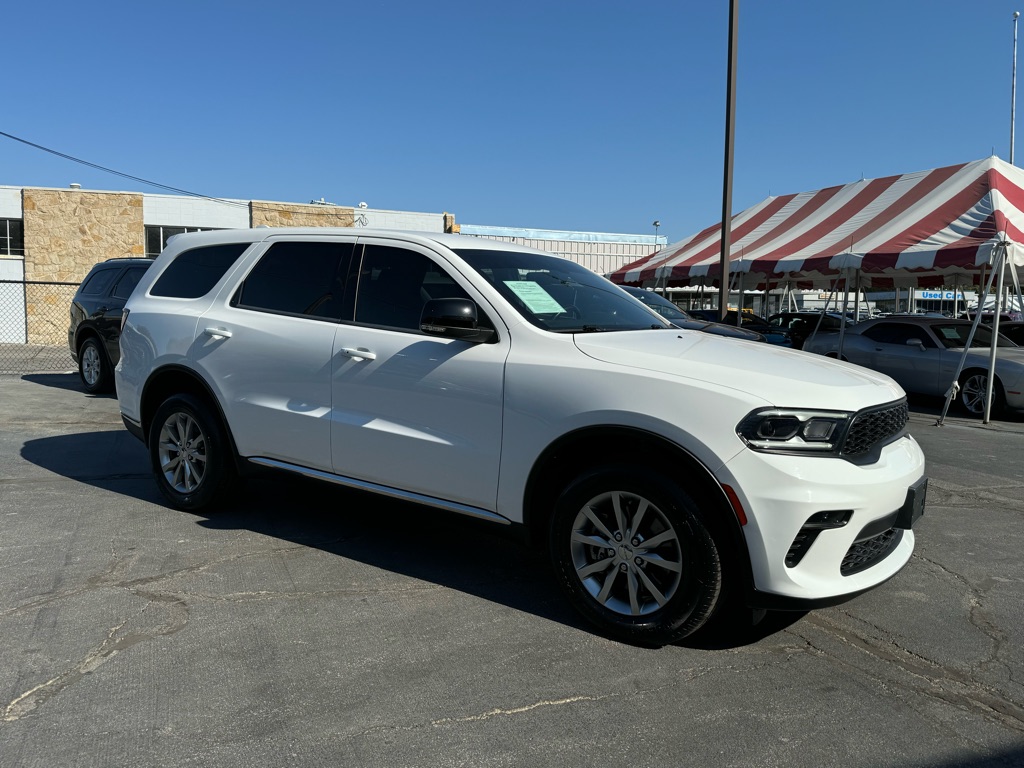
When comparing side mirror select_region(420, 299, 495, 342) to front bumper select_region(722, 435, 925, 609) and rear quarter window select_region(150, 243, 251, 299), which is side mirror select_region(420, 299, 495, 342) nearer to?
front bumper select_region(722, 435, 925, 609)

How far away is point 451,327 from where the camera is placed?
13.3ft

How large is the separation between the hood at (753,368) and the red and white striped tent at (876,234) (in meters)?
8.62

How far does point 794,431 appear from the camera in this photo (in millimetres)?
3289

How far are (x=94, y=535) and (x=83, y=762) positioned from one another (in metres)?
2.62

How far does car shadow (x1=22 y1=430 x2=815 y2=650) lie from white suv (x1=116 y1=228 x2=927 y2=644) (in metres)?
0.14

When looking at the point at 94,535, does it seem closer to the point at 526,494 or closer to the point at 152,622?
the point at 152,622

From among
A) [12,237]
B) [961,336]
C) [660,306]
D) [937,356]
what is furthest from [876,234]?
[12,237]

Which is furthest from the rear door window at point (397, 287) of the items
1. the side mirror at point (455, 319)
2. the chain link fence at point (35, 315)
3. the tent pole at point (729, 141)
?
the chain link fence at point (35, 315)

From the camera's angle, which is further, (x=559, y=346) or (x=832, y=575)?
(x=559, y=346)

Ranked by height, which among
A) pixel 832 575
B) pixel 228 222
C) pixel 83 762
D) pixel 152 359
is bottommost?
pixel 83 762

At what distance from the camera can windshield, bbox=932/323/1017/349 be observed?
42.2 feet

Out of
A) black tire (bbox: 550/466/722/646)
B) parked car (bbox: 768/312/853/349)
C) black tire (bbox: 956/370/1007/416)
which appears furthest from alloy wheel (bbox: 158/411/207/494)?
parked car (bbox: 768/312/853/349)

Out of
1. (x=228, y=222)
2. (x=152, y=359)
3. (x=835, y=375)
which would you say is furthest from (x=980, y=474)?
(x=228, y=222)

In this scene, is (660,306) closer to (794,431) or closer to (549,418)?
(549,418)
